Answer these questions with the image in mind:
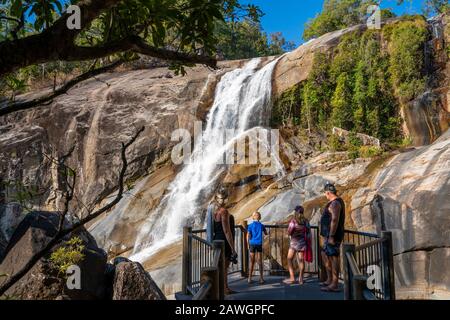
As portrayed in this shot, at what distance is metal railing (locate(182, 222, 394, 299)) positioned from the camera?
202 inches

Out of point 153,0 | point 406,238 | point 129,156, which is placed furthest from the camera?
point 129,156

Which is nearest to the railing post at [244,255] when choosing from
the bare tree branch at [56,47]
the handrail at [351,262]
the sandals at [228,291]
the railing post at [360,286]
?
the sandals at [228,291]

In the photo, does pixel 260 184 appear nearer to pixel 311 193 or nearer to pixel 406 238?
pixel 311 193

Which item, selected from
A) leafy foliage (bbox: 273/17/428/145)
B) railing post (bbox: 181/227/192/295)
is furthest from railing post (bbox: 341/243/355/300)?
leafy foliage (bbox: 273/17/428/145)

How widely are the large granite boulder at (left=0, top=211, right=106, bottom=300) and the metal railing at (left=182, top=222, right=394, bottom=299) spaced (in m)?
1.64

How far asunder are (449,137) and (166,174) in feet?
39.7

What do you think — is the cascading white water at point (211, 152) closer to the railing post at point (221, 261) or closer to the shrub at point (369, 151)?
the shrub at point (369, 151)

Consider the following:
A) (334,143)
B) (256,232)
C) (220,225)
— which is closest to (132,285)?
(220,225)

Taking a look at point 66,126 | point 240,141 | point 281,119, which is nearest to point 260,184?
point 240,141

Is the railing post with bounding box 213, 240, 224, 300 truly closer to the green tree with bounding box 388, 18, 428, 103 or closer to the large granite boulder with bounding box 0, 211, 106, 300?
the large granite boulder with bounding box 0, 211, 106, 300

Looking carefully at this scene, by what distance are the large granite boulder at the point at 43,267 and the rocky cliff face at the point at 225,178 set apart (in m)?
1.06

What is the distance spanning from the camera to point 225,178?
61.7 feet

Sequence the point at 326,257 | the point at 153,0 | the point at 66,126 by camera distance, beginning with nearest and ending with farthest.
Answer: the point at 153,0, the point at 326,257, the point at 66,126
